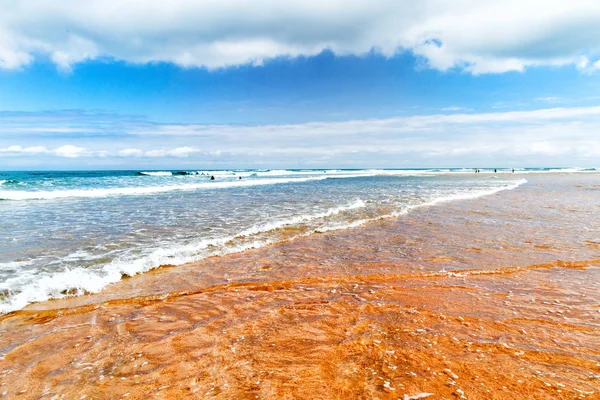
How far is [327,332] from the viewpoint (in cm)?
406

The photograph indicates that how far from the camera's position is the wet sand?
3062 mm

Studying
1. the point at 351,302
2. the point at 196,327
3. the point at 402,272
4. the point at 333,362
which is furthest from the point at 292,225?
the point at 333,362

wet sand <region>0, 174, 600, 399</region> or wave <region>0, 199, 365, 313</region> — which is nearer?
wet sand <region>0, 174, 600, 399</region>

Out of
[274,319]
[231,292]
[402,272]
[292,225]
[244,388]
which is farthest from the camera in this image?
[292,225]

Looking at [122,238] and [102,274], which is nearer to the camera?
[102,274]

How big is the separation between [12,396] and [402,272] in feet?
19.1

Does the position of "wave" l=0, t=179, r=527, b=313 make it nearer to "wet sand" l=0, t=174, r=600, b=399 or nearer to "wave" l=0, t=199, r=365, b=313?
"wave" l=0, t=199, r=365, b=313

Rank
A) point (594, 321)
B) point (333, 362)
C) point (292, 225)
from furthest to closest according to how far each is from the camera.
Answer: point (292, 225) → point (594, 321) → point (333, 362)

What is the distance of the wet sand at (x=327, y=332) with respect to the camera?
3062 millimetres

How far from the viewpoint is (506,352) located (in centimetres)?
348

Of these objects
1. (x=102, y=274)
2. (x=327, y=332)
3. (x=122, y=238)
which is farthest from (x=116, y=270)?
(x=327, y=332)

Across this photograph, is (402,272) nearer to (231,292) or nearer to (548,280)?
(548,280)

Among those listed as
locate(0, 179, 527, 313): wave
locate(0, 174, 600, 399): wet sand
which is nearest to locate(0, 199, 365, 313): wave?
locate(0, 179, 527, 313): wave

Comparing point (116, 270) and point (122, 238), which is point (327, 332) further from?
point (122, 238)
